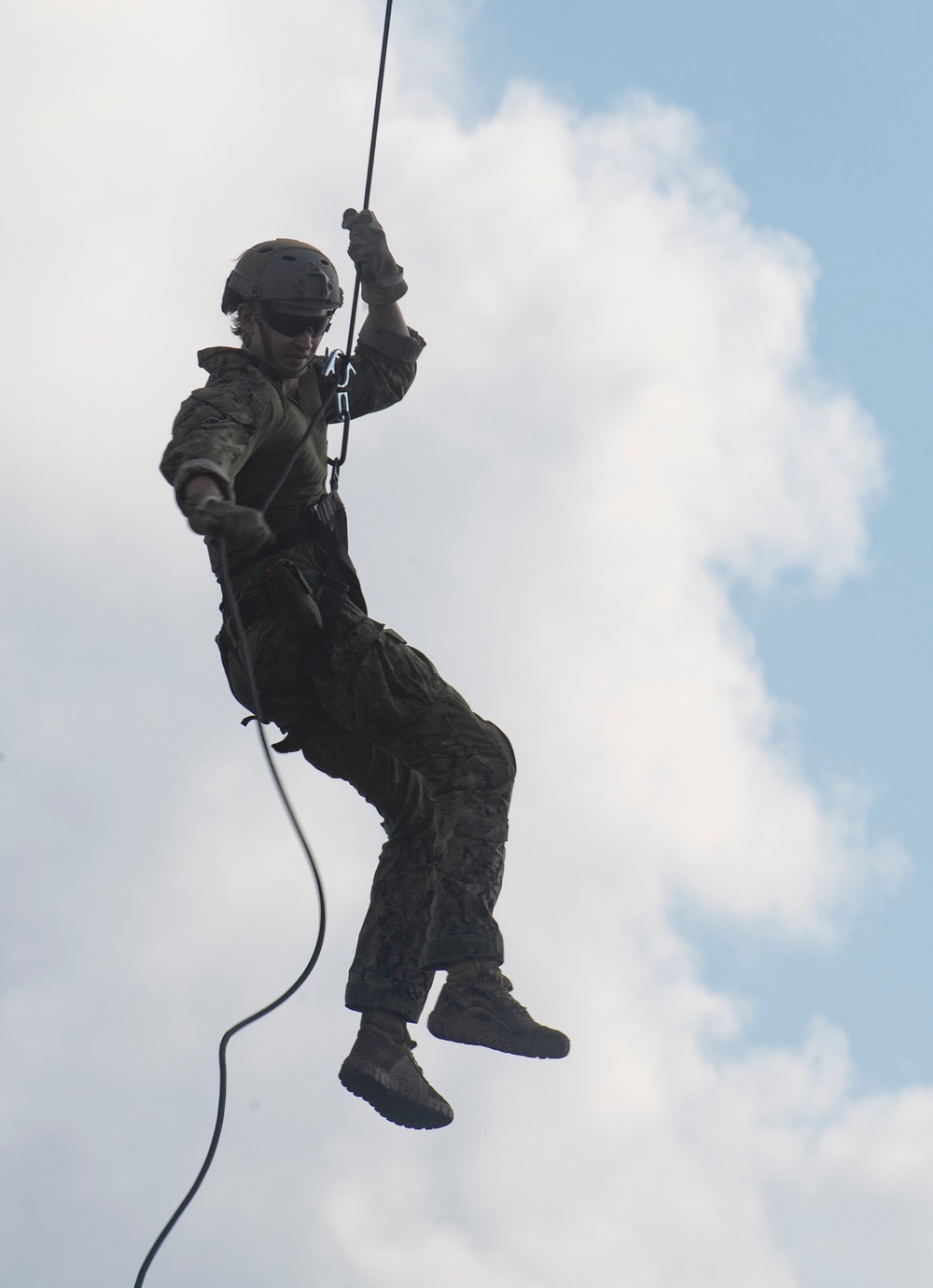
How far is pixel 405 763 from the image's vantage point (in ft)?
26.7

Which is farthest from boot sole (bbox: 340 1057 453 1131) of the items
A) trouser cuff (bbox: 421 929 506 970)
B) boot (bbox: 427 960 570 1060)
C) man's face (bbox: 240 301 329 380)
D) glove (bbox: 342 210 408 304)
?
glove (bbox: 342 210 408 304)

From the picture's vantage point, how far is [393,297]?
884 cm

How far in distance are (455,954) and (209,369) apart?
2793mm

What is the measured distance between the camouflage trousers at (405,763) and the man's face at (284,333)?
1183 mm

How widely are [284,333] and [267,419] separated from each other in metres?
0.62

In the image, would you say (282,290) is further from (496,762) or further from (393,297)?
(496,762)

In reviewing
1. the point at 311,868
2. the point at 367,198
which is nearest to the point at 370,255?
the point at 367,198

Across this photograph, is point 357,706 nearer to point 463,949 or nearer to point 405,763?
point 405,763

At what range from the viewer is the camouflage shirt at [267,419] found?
279 inches

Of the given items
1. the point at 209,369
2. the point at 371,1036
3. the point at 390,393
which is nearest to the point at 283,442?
the point at 209,369

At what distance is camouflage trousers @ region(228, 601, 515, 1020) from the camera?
767cm

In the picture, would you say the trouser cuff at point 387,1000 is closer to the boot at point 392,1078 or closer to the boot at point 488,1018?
the boot at point 392,1078

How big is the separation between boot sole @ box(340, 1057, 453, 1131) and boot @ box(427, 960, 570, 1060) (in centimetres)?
40

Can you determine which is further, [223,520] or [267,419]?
[267,419]
